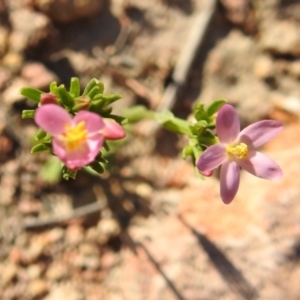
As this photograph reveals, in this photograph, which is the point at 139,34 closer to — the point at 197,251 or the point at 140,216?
the point at 140,216

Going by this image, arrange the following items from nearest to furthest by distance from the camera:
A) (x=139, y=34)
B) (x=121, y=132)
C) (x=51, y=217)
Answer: (x=121, y=132) < (x=51, y=217) < (x=139, y=34)

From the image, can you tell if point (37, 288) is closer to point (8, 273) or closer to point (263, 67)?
point (8, 273)

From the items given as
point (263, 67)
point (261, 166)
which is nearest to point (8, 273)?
point (261, 166)

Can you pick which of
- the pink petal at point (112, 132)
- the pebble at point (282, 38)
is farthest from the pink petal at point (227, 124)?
the pebble at point (282, 38)

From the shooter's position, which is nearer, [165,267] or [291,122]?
[165,267]

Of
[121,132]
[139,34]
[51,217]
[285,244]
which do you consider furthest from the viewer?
[139,34]

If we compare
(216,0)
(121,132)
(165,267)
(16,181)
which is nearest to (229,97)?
(216,0)

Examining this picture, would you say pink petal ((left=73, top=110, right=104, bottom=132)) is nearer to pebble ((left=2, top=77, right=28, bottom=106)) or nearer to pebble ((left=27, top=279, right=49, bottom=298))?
pebble ((left=2, top=77, right=28, bottom=106))

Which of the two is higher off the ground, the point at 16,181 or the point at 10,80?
the point at 10,80
